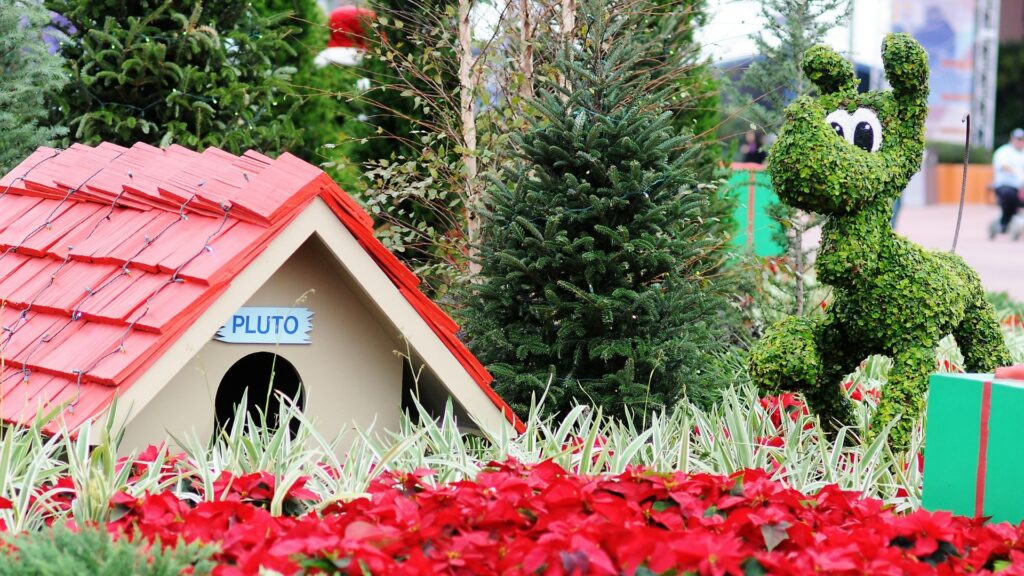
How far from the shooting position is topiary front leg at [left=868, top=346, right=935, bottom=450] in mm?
4094

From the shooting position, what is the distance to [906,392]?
13.5 feet

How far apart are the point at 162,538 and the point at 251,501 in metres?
0.48

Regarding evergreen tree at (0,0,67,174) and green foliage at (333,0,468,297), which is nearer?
green foliage at (333,0,468,297)

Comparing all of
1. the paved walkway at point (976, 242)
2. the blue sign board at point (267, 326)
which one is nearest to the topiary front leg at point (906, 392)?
the blue sign board at point (267, 326)

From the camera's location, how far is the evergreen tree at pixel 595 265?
4.44 metres

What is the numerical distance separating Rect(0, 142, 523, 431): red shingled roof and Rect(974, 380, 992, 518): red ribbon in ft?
5.01

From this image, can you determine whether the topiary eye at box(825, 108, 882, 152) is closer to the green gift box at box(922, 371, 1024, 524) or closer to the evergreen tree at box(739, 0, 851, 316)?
the green gift box at box(922, 371, 1024, 524)

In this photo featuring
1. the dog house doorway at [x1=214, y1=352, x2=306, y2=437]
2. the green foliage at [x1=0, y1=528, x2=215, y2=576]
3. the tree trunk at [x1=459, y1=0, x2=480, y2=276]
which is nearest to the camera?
the green foliage at [x1=0, y1=528, x2=215, y2=576]

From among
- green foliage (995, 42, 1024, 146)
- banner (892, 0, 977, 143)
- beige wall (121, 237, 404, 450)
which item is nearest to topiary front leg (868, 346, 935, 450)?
beige wall (121, 237, 404, 450)

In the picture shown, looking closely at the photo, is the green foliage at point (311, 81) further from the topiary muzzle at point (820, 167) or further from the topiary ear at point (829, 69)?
the topiary muzzle at point (820, 167)

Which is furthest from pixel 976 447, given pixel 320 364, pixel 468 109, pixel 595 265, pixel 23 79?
pixel 23 79

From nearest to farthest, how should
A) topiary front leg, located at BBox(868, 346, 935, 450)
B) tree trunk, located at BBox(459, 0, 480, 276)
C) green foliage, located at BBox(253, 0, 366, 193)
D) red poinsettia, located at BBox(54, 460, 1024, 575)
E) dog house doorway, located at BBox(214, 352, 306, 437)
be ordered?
1. red poinsettia, located at BBox(54, 460, 1024, 575)
2. topiary front leg, located at BBox(868, 346, 935, 450)
3. dog house doorway, located at BBox(214, 352, 306, 437)
4. tree trunk, located at BBox(459, 0, 480, 276)
5. green foliage, located at BBox(253, 0, 366, 193)

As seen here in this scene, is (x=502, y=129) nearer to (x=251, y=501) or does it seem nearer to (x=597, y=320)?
(x=597, y=320)

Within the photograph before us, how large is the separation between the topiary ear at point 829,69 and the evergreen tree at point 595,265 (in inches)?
21.6
